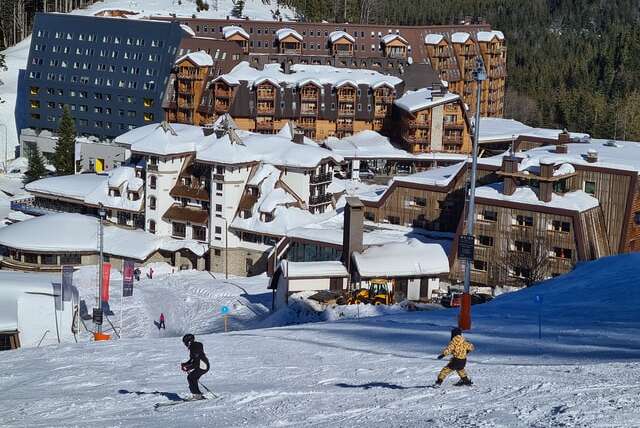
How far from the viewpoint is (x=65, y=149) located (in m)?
71.6

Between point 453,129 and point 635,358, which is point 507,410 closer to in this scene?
point 635,358

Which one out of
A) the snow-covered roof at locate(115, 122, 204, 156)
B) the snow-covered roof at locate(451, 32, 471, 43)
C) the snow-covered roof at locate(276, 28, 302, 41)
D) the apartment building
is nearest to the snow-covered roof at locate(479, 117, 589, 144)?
the snow-covered roof at locate(451, 32, 471, 43)

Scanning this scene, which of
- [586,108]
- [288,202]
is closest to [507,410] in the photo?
[288,202]

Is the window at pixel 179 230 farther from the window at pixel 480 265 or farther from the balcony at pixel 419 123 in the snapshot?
the balcony at pixel 419 123

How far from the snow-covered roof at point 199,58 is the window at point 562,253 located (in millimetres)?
34201

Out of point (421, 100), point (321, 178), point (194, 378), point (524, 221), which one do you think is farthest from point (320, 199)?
point (194, 378)

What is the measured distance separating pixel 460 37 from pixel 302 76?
17.7m

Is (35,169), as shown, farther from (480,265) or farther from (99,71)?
(480,265)

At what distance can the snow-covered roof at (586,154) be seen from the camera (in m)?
45.2

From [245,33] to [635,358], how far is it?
66.2 meters

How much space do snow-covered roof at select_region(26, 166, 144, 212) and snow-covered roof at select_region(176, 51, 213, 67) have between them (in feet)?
36.2

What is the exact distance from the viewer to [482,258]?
145ft

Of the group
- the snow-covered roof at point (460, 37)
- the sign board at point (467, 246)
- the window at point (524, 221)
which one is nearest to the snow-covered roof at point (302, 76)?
the snow-covered roof at point (460, 37)

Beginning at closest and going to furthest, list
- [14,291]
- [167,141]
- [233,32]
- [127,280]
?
[14,291]
[127,280]
[167,141]
[233,32]
